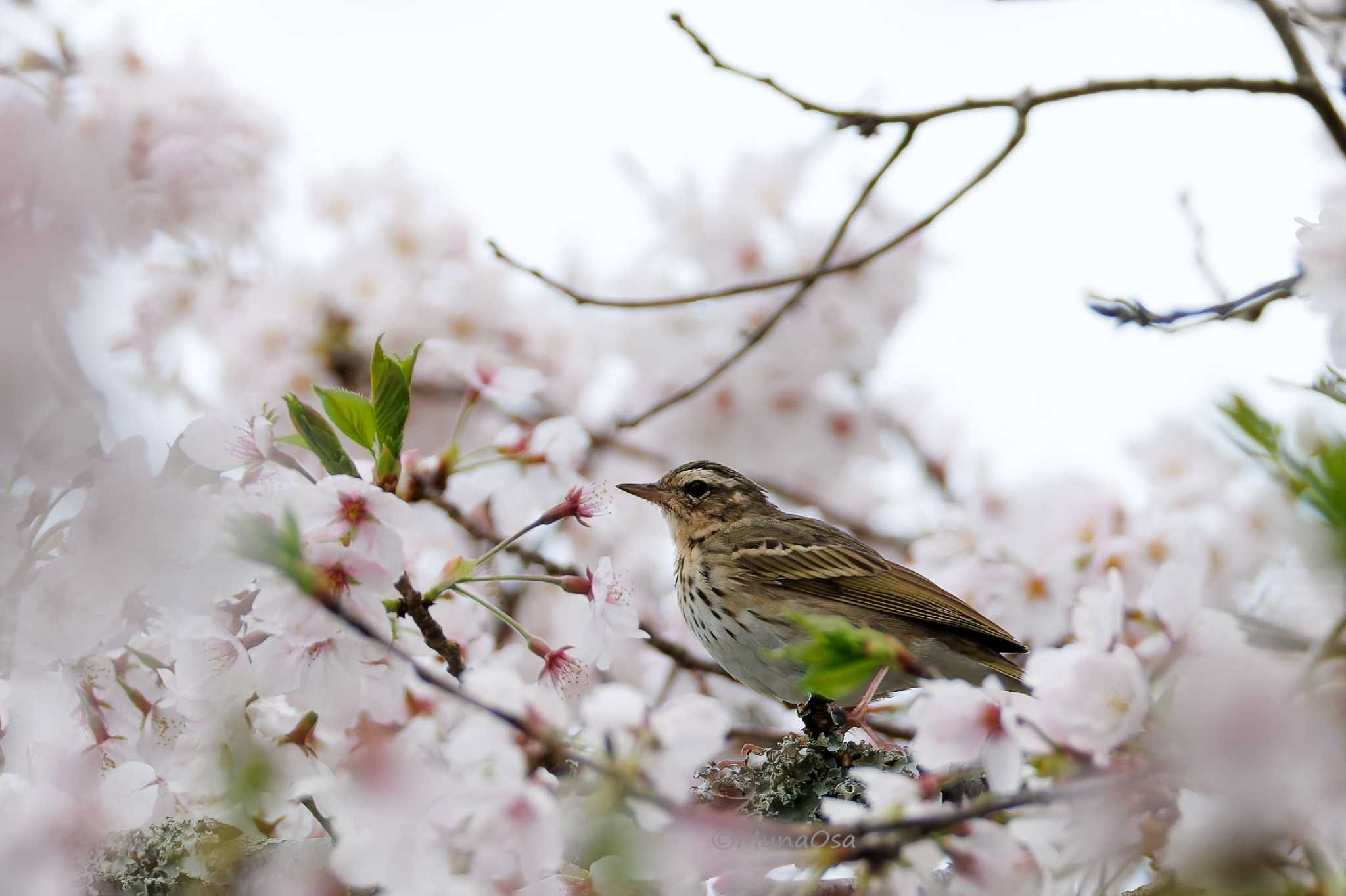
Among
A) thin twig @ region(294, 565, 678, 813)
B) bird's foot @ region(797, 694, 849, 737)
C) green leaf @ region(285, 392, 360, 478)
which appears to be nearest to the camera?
thin twig @ region(294, 565, 678, 813)

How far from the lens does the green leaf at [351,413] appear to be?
91.7 inches

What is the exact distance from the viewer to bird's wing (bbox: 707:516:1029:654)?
3961 mm

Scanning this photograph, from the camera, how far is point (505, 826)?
1.69 metres

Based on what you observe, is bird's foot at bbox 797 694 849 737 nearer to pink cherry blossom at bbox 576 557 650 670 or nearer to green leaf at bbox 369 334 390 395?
pink cherry blossom at bbox 576 557 650 670

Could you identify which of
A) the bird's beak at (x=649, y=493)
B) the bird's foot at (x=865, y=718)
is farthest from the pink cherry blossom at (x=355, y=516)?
the bird's beak at (x=649, y=493)

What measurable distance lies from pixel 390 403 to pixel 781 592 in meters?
2.36

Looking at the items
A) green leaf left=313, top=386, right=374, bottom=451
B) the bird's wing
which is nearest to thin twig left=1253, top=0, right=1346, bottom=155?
the bird's wing

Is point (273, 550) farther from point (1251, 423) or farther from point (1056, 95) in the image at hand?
point (1056, 95)

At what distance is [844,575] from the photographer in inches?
178

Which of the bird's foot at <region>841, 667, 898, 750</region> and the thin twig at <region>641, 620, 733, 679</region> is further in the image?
the thin twig at <region>641, 620, 733, 679</region>

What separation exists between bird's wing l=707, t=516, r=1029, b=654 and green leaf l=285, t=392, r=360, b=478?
232 centimetres

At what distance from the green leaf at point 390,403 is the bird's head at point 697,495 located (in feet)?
9.00

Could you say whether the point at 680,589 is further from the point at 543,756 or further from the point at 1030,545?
the point at 543,756

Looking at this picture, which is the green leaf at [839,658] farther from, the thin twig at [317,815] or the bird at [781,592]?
the bird at [781,592]
